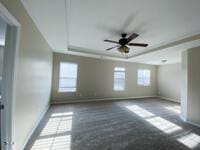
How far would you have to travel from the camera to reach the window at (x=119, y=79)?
259 inches

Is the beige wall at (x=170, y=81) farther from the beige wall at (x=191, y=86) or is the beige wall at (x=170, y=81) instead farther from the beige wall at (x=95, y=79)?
the beige wall at (x=191, y=86)

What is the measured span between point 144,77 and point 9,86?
7.48 m

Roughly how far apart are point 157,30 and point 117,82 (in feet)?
13.5

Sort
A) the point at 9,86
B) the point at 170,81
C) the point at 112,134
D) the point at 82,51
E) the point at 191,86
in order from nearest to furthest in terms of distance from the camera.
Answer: the point at 9,86 → the point at 112,134 → the point at 191,86 → the point at 82,51 → the point at 170,81

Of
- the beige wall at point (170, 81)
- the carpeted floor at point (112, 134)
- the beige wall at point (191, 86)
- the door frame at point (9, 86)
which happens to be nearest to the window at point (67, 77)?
the carpeted floor at point (112, 134)

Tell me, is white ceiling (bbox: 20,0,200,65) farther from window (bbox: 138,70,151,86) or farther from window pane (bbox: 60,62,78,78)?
window (bbox: 138,70,151,86)

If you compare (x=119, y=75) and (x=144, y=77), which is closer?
(x=119, y=75)

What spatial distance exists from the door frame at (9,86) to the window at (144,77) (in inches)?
277

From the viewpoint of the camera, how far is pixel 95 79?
235 inches

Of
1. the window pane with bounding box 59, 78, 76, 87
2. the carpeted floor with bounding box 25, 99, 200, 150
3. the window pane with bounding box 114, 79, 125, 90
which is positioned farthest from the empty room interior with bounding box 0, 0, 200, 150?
the window pane with bounding box 114, 79, 125, 90

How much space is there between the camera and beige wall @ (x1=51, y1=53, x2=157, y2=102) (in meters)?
5.21

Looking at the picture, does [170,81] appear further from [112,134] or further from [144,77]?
[112,134]

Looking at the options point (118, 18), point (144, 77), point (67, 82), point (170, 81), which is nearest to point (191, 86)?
point (118, 18)

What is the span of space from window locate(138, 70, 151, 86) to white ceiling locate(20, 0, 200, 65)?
399 centimetres
